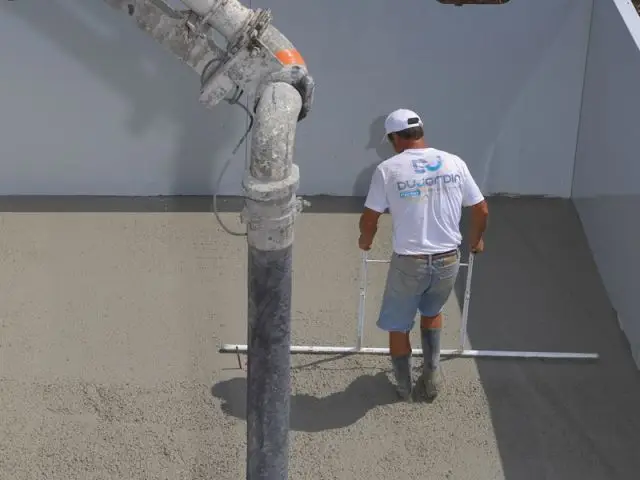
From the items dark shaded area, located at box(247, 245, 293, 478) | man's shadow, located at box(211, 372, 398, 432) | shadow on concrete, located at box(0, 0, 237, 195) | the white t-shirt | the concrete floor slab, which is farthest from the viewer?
shadow on concrete, located at box(0, 0, 237, 195)

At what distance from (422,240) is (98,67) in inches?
140

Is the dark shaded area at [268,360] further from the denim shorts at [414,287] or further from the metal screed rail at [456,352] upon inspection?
the metal screed rail at [456,352]

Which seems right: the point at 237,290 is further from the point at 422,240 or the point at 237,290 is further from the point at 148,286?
the point at 422,240

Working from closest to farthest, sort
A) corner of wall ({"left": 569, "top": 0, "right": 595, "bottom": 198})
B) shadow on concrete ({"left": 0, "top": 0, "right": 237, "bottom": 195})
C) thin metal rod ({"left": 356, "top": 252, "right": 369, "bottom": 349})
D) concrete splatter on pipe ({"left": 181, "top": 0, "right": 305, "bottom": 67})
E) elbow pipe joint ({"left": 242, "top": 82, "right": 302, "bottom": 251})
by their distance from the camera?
elbow pipe joint ({"left": 242, "top": 82, "right": 302, "bottom": 251}) → concrete splatter on pipe ({"left": 181, "top": 0, "right": 305, "bottom": 67}) → thin metal rod ({"left": 356, "top": 252, "right": 369, "bottom": 349}) → shadow on concrete ({"left": 0, "top": 0, "right": 237, "bottom": 195}) → corner of wall ({"left": 569, "top": 0, "right": 595, "bottom": 198})

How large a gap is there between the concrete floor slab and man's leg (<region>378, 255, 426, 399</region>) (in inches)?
9.2

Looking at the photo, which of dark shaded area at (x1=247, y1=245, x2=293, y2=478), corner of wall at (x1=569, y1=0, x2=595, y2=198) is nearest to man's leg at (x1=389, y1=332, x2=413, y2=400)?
dark shaded area at (x1=247, y1=245, x2=293, y2=478)

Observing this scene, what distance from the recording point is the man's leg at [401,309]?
635 centimetres

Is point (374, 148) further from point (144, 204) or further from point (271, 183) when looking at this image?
point (271, 183)

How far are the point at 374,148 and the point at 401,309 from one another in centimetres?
268

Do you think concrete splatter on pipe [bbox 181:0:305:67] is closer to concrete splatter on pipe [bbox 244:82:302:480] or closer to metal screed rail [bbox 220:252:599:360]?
concrete splatter on pipe [bbox 244:82:302:480]

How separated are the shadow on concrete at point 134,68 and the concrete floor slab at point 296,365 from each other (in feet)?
1.99

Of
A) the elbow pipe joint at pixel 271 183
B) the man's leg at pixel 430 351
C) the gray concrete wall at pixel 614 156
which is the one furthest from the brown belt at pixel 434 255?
the elbow pipe joint at pixel 271 183

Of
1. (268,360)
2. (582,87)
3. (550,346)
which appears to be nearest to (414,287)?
(550,346)

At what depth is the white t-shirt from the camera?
6176mm
